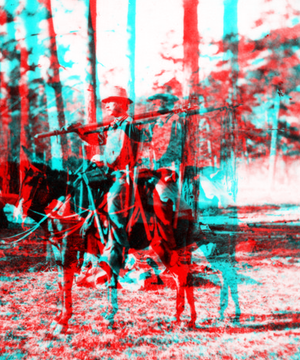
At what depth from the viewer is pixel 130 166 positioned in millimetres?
2260

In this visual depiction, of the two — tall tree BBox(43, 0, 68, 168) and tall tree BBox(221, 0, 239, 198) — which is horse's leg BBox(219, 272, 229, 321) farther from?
tall tree BBox(43, 0, 68, 168)

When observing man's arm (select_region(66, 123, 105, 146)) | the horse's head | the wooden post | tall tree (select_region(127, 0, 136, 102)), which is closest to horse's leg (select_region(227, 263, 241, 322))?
the wooden post

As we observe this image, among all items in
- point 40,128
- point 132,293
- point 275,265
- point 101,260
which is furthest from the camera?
point 40,128

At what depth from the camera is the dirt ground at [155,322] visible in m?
1.56

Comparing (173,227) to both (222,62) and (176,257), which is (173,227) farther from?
(222,62)

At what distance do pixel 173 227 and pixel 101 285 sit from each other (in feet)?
4.68

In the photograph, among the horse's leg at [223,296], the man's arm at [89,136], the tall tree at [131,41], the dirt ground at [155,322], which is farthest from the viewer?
the tall tree at [131,41]

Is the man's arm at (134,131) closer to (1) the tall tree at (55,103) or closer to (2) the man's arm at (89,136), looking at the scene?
(2) the man's arm at (89,136)

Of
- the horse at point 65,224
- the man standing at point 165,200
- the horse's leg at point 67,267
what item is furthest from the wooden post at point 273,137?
the horse's leg at point 67,267

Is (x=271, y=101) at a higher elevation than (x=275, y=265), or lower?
higher

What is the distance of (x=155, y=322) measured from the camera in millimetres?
1927

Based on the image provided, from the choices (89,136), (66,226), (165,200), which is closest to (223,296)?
(165,200)

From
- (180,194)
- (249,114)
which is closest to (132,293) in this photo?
(180,194)

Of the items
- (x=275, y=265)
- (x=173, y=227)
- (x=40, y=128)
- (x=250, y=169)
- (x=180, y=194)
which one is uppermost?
(x=40, y=128)
